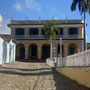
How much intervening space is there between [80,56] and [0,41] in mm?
12993

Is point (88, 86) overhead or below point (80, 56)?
below

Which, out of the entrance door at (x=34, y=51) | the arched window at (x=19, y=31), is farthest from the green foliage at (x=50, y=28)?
the entrance door at (x=34, y=51)

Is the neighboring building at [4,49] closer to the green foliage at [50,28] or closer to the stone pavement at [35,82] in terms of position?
the green foliage at [50,28]


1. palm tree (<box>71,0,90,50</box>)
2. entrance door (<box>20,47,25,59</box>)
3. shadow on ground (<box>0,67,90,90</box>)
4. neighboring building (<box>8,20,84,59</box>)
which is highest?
palm tree (<box>71,0,90,50</box>)

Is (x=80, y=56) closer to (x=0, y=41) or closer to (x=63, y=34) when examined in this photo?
(x=0, y=41)

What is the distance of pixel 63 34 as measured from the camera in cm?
3756

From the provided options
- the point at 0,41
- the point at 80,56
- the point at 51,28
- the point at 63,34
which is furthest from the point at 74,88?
the point at 63,34

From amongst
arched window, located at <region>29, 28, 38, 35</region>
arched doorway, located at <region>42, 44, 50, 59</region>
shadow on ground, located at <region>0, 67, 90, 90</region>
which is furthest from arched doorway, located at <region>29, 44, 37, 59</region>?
shadow on ground, located at <region>0, 67, 90, 90</region>

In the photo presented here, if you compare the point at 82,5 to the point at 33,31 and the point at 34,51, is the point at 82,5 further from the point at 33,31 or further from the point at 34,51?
the point at 34,51

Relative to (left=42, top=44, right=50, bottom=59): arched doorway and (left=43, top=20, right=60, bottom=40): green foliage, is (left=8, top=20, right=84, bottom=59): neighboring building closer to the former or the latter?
(left=42, top=44, right=50, bottom=59): arched doorway

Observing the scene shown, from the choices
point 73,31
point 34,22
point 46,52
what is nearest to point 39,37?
point 34,22

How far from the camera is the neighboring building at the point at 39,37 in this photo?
36750 millimetres

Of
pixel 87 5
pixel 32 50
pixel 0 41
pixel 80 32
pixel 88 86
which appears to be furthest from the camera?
pixel 32 50

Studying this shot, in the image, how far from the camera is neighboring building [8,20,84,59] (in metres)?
36.8
